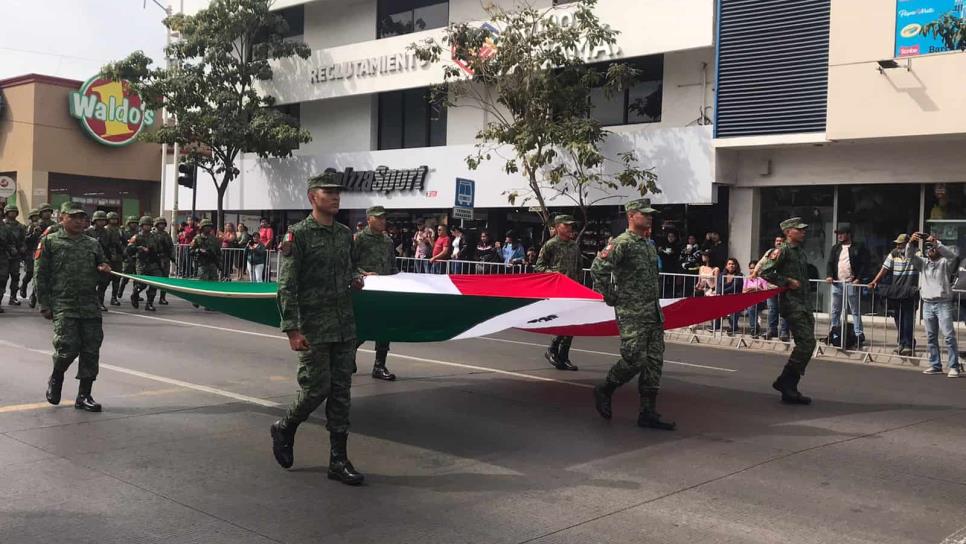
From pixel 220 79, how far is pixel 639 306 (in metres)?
21.7

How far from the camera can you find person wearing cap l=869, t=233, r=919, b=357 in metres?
12.4

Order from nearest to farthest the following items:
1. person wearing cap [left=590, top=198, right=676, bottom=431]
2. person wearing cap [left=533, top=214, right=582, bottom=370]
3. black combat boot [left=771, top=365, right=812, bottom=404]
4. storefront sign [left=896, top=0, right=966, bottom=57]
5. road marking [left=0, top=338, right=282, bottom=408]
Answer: person wearing cap [left=590, top=198, right=676, bottom=431] → road marking [left=0, top=338, right=282, bottom=408] → black combat boot [left=771, top=365, right=812, bottom=404] → person wearing cap [left=533, top=214, right=582, bottom=370] → storefront sign [left=896, top=0, right=966, bottom=57]

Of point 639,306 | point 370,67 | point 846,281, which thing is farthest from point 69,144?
point 639,306

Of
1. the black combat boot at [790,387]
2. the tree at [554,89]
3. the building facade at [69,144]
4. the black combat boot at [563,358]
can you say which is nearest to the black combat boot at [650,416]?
the black combat boot at [790,387]

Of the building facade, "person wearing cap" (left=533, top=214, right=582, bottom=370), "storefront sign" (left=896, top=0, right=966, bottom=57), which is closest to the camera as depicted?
"person wearing cap" (left=533, top=214, right=582, bottom=370)

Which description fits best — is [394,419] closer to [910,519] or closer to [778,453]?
[778,453]

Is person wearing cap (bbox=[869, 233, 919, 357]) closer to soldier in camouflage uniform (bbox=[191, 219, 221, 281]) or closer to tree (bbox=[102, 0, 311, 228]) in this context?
soldier in camouflage uniform (bbox=[191, 219, 221, 281])

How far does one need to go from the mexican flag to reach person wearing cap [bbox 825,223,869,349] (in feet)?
15.5

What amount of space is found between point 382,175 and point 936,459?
19498 mm

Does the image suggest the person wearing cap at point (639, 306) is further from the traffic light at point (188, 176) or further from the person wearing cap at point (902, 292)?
the traffic light at point (188, 176)

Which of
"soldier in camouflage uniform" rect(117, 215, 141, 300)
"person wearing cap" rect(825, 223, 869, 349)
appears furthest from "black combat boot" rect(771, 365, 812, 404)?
"soldier in camouflage uniform" rect(117, 215, 141, 300)

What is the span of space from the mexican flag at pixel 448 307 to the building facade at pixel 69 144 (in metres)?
31.1

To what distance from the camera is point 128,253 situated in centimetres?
1756

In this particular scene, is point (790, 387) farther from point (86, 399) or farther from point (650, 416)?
point (86, 399)
